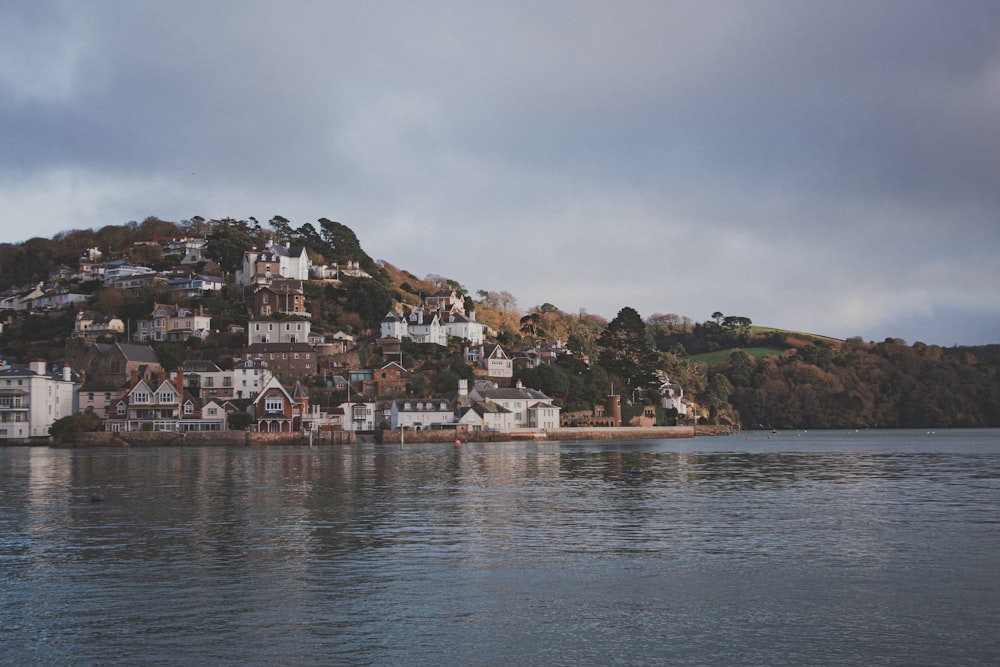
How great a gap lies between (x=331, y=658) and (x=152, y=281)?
11607 centimetres

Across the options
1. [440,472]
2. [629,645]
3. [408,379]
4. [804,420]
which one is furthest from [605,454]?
[804,420]

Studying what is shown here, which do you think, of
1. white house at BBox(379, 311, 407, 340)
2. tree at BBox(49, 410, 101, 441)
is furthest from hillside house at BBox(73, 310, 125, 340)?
white house at BBox(379, 311, 407, 340)

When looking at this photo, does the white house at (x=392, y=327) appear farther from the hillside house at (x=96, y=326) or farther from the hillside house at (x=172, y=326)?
the hillside house at (x=96, y=326)

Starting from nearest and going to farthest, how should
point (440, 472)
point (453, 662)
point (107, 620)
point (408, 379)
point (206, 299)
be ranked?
point (453, 662) → point (107, 620) → point (440, 472) → point (408, 379) → point (206, 299)

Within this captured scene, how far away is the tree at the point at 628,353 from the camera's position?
390ft

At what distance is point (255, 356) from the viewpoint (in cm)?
10200

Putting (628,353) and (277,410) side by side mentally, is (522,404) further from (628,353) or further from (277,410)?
(277,410)

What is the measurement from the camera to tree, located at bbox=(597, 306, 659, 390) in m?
119

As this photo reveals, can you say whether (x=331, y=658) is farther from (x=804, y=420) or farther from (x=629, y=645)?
(x=804, y=420)

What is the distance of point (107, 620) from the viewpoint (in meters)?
15.6

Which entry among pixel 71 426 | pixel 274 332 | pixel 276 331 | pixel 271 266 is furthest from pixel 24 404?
pixel 271 266

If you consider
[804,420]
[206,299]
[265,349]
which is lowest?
[804,420]

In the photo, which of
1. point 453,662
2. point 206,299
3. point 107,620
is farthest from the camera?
point 206,299

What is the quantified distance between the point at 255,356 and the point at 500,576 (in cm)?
8745
